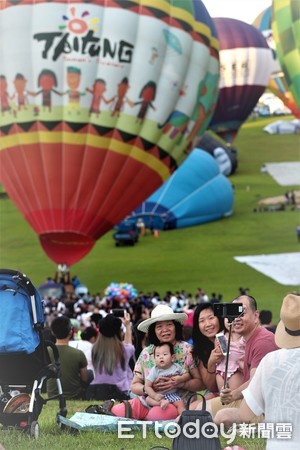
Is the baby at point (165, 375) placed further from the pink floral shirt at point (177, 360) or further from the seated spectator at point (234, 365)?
the seated spectator at point (234, 365)

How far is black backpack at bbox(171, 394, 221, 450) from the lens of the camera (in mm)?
5531

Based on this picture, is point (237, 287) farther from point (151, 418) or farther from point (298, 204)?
point (151, 418)

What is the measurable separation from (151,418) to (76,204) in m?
15.5

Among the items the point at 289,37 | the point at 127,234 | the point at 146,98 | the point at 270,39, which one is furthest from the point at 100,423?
the point at 270,39

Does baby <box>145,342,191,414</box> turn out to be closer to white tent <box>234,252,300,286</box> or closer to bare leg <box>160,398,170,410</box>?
bare leg <box>160,398,170,410</box>

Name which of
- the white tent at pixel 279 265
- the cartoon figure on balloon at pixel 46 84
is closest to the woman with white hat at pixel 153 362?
the cartoon figure on balloon at pixel 46 84

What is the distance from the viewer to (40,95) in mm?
21484

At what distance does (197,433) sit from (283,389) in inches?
31.3

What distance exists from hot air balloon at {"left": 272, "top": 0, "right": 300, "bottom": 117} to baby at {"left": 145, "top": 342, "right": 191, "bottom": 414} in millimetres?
17846

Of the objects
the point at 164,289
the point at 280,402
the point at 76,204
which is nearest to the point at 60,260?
the point at 76,204

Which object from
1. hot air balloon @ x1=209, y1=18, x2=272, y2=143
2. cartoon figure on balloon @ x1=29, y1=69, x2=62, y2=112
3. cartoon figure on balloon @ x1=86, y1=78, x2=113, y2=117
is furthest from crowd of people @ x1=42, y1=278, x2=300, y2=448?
hot air balloon @ x1=209, y1=18, x2=272, y2=143

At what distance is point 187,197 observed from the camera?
34.7 metres

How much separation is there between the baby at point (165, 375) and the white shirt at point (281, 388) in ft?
7.32

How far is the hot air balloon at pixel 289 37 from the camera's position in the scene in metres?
24.4
